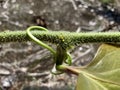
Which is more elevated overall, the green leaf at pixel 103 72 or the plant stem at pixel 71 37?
the plant stem at pixel 71 37

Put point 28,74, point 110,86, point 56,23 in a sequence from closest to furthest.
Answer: point 110,86
point 28,74
point 56,23

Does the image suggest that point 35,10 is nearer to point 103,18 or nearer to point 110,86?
point 103,18

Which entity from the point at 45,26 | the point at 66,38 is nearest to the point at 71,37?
the point at 66,38

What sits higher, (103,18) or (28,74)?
(103,18)

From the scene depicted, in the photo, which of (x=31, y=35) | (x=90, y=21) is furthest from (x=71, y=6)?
(x=31, y=35)

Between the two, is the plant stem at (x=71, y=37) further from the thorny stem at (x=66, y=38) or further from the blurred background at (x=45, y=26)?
the blurred background at (x=45, y=26)

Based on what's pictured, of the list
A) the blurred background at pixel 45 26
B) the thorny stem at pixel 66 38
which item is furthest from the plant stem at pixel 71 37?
the blurred background at pixel 45 26

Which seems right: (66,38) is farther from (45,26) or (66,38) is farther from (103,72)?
(45,26)
